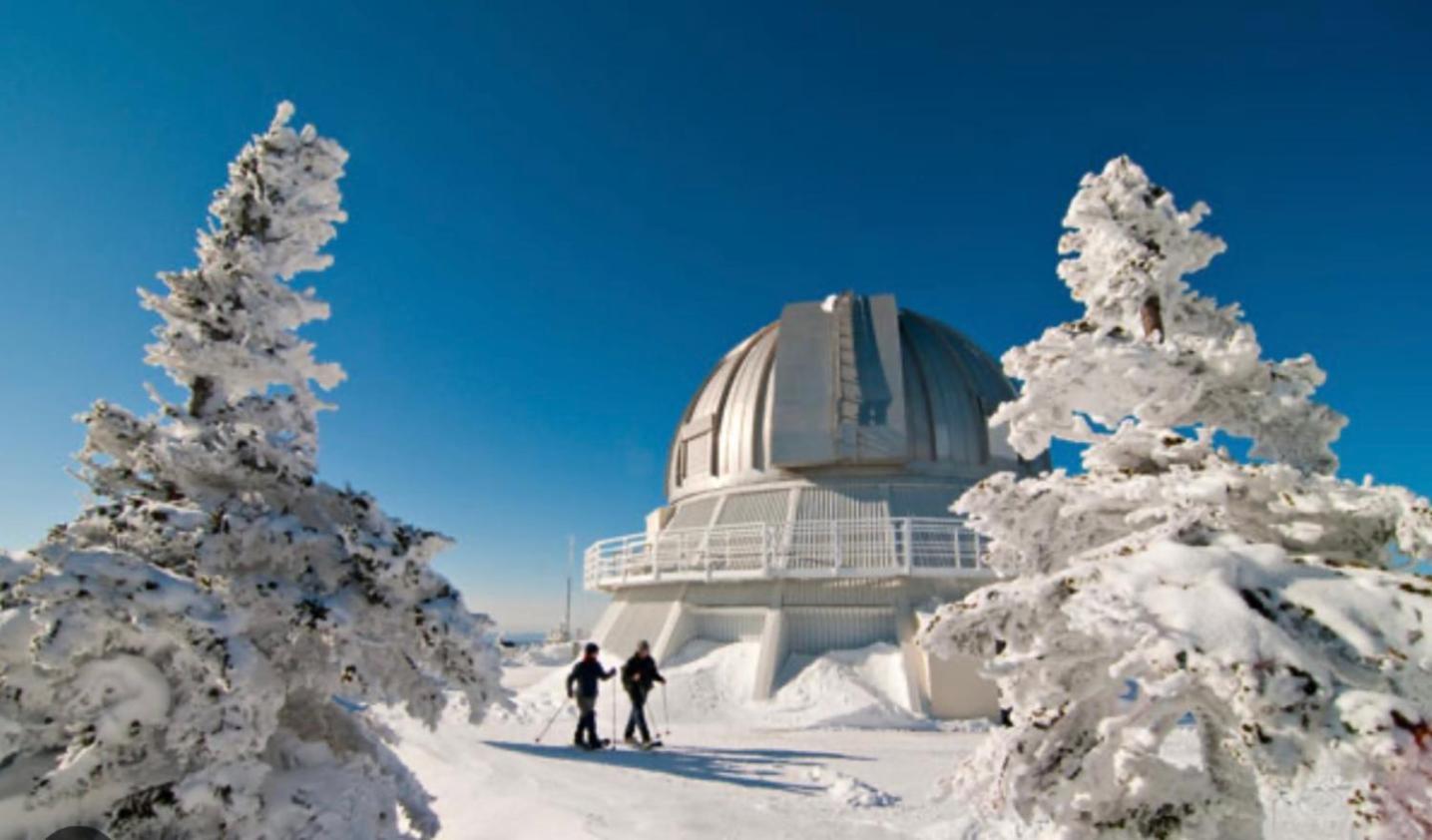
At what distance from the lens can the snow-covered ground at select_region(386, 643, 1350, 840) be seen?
19.4 ft

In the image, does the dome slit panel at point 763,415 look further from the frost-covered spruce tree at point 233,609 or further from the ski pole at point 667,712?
the frost-covered spruce tree at point 233,609

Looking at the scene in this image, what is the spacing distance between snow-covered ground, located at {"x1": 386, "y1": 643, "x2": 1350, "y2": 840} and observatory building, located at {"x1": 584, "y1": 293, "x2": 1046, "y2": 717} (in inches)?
40.5

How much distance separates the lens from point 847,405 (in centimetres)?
1977

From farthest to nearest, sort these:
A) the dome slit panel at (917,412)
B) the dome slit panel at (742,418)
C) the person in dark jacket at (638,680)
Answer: the dome slit panel at (742,418), the dome slit panel at (917,412), the person in dark jacket at (638,680)

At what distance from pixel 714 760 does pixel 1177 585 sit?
772cm

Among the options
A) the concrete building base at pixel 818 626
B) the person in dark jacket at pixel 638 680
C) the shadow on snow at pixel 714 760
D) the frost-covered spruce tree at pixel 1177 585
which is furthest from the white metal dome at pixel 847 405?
the frost-covered spruce tree at pixel 1177 585

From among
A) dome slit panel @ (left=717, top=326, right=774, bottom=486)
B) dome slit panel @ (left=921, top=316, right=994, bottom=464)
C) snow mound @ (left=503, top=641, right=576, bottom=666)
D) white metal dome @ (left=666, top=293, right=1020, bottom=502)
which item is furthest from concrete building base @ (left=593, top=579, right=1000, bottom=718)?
snow mound @ (left=503, top=641, right=576, bottom=666)

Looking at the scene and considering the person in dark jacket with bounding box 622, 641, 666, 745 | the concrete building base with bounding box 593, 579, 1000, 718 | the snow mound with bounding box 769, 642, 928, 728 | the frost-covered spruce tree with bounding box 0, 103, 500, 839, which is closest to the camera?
the frost-covered spruce tree with bounding box 0, 103, 500, 839

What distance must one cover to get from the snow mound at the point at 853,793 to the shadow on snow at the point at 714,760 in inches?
7.6

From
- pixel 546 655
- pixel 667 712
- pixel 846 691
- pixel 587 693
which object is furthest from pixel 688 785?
pixel 546 655

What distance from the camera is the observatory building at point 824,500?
15.3 m

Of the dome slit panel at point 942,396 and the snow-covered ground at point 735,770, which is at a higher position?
the dome slit panel at point 942,396

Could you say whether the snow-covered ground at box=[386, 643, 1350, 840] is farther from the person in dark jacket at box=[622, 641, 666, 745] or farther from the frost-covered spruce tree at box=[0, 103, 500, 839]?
the frost-covered spruce tree at box=[0, 103, 500, 839]

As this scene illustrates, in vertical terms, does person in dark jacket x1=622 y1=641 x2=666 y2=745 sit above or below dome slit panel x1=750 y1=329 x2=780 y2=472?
below
